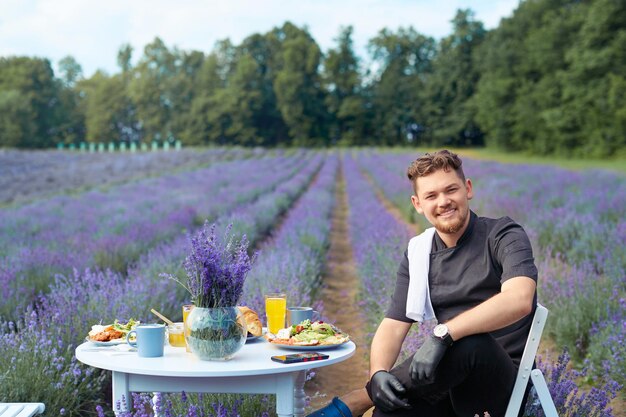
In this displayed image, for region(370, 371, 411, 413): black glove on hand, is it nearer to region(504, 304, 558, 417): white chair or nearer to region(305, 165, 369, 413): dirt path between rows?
region(504, 304, 558, 417): white chair

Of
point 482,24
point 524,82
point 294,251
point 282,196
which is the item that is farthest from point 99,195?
point 482,24

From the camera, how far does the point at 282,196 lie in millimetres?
14086

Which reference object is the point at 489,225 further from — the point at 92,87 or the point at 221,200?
the point at 92,87

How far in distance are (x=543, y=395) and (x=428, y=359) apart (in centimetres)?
42

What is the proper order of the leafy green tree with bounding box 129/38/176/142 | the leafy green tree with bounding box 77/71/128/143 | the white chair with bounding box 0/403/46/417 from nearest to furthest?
the white chair with bounding box 0/403/46/417, the leafy green tree with bounding box 129/38/176/142, the leafy green tree with bounding box 77/71/128/143

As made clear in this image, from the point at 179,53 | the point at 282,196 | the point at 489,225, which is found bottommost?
the point at 282,196

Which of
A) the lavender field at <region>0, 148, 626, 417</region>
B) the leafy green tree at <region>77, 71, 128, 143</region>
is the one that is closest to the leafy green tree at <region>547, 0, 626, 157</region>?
the lavender field at <region>0, 148, 626, 417</region>

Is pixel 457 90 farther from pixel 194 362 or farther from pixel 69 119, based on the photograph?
pixel 194 362

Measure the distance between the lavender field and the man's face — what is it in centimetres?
76

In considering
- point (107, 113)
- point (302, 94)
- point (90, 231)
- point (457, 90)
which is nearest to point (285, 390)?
point (90, 231)

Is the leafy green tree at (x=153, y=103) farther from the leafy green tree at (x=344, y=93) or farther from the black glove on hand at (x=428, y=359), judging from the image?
the black glove on hand at (x=428, y=359)

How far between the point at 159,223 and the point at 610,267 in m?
5.53

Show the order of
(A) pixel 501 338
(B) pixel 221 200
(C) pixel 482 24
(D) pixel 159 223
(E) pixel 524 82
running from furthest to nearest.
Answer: (C) pixel 482 24
(E) pixel 524 82
(B) pixel 221 200
(D) pixel 159 223
(A) pixel 501 338

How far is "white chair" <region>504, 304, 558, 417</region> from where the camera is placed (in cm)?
225
